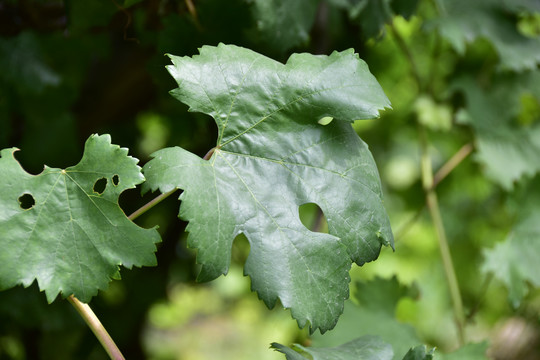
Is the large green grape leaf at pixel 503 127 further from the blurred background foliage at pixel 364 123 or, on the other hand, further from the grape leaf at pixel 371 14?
the grape leaf at pixel 371 14

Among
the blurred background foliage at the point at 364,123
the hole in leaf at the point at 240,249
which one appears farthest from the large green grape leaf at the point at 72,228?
the hole in leaf at the point at 240,249

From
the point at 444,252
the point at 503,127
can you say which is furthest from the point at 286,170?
the point at 503,127

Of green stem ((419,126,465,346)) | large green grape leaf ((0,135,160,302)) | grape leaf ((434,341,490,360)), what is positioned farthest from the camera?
green stem ((419,126,465,346))

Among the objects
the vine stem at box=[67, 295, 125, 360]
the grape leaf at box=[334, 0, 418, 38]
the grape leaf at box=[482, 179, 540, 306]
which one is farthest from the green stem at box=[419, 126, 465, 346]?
the vine stem at box=[67, 295, 125, 360]

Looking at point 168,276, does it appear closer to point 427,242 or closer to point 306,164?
point 427,242

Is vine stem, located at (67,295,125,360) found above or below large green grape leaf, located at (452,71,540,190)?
above

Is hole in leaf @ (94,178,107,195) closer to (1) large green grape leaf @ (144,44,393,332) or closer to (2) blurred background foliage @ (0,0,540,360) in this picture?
(2) blurred background foliage @ (0,0,540,360)

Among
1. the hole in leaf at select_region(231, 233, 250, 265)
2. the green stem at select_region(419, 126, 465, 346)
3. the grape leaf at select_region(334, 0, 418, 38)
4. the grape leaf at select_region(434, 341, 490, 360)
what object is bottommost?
the hole in leaf at select_region(231, 233, 250, 265)

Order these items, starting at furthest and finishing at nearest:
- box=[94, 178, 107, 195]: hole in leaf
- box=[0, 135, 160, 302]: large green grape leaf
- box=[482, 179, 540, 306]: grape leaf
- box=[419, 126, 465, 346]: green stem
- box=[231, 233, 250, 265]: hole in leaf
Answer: box=[231, 233, 250, 265]: hole in leaf < box=[94, 178, 107, 195]: hole in leaf < box=[419, 126, 465, 346]: green stem < box=[482, 179, 540, 306]: grape leaf < box=[0, 135, 160, 302]: large green grape leaf
